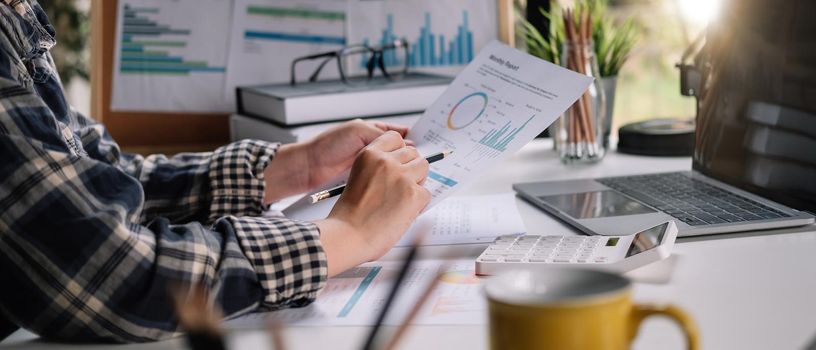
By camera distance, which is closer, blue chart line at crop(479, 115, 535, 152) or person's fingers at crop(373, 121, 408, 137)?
blue chart line at crop(479, 115, 535, 152)

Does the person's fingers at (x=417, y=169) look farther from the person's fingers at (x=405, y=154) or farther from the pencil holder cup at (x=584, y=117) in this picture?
the pencil holder cup at (x=584, y=117)

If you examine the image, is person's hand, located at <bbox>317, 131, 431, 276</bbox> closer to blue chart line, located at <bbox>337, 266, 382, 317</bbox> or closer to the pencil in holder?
blue chart line, located at <bbox>337, 266, 382, 317</bbox>

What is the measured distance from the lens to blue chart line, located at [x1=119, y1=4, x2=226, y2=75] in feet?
5.56

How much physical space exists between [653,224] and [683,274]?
0.16 meters

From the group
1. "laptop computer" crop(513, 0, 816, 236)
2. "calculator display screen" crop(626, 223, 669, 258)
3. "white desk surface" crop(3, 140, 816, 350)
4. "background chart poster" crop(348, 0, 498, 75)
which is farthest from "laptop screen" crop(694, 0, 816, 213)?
"background chart poster" crop(348, 0, 498, 75)

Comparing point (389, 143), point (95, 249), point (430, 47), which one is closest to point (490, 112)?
point (389, 143)

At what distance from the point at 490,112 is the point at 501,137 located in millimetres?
62

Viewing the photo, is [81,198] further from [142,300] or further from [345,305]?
[345,305]

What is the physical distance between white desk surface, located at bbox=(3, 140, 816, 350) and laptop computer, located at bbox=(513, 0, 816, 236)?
0.16 feet

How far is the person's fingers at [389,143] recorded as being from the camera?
38.2 inches

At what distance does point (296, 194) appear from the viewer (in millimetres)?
1194

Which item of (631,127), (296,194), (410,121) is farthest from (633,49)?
(296,194)

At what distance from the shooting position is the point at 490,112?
1016 mm

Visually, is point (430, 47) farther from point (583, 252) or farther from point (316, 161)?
point (583, 252)
